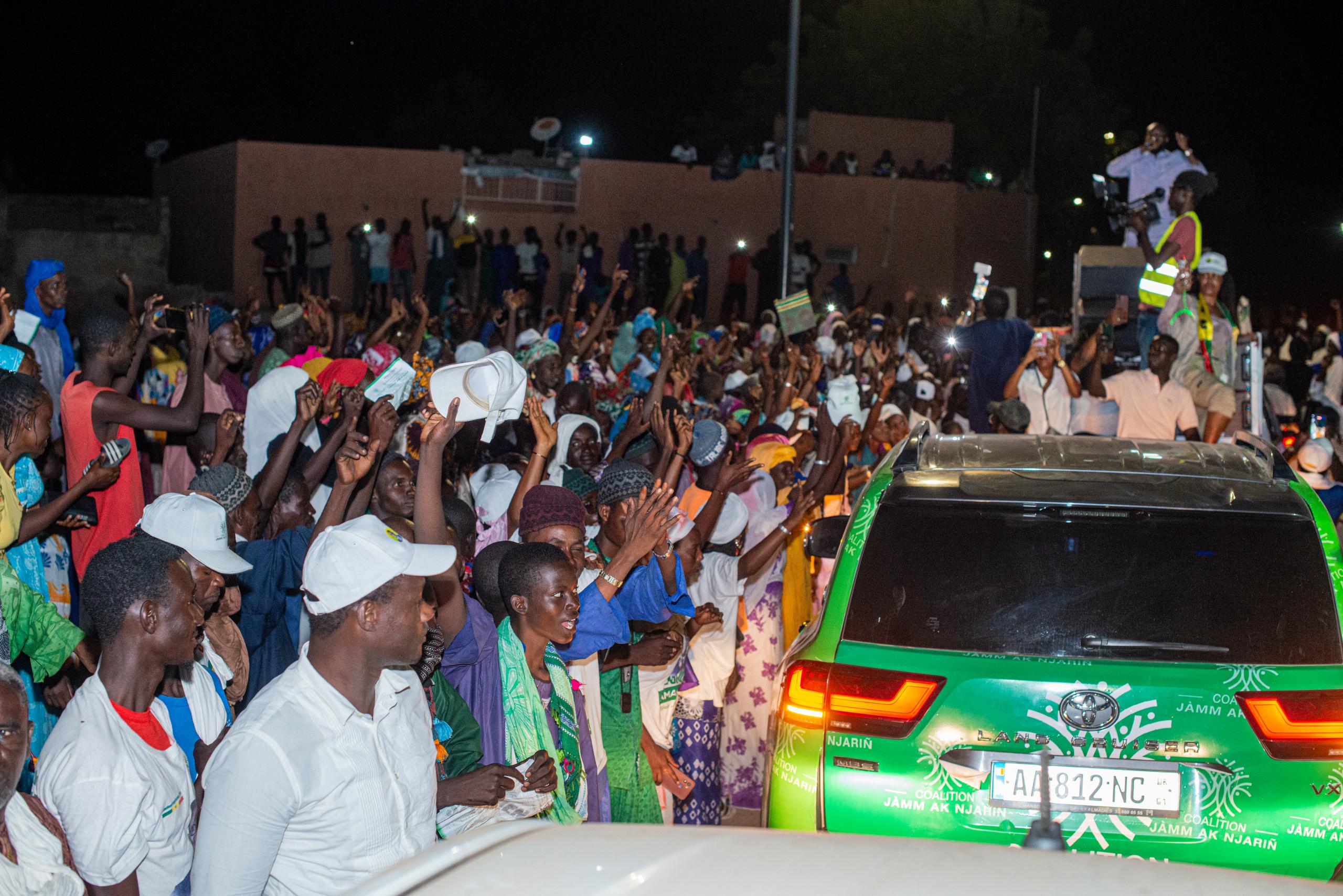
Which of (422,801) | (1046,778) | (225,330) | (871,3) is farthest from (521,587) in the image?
(871,3)

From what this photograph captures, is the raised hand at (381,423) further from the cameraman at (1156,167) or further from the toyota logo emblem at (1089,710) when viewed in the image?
the cameraman at (1156,167)

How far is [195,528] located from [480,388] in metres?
1.02

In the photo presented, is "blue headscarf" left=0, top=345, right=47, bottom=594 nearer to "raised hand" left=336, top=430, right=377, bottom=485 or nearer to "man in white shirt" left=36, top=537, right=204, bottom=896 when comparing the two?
"raised hand" left=336, top=430, right=377, bottom=485

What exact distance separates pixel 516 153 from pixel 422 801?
2442cm

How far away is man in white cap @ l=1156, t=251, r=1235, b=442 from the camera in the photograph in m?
9.50

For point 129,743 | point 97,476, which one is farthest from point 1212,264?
point 129,743

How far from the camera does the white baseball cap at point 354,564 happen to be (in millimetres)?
3000

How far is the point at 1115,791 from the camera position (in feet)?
11.9

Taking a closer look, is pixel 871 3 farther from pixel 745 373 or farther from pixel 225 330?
pixel 225 330

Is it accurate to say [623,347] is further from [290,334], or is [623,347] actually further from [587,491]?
[587,491]

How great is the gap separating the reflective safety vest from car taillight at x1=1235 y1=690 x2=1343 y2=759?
7143mm

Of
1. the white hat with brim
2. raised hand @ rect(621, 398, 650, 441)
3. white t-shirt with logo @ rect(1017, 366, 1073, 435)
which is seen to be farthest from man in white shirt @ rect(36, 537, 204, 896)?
white t-shirt with logo @ rect(1017, 366, 1073, 435)

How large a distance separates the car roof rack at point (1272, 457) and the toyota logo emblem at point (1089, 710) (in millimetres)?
1143

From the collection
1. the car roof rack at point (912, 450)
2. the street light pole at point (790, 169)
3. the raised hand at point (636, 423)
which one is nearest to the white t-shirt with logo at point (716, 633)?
the car roof rack at point (912, 450)
